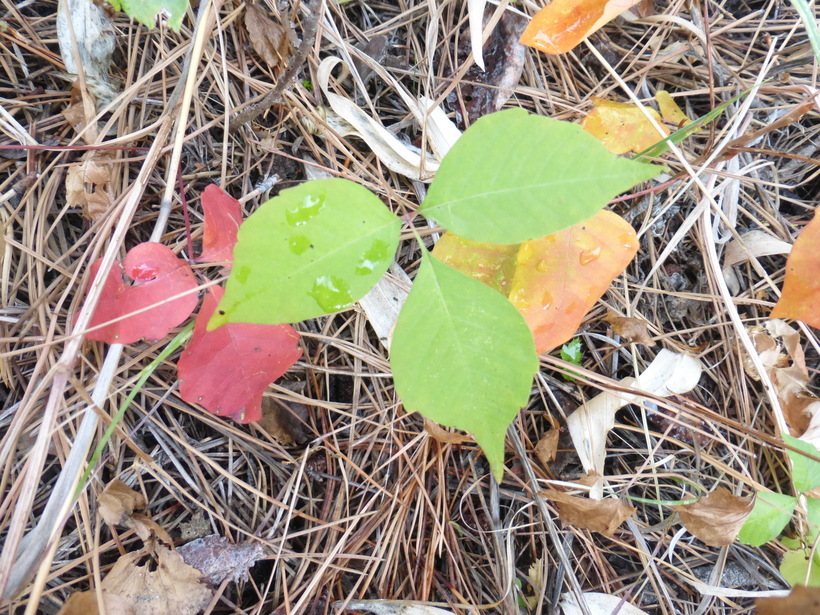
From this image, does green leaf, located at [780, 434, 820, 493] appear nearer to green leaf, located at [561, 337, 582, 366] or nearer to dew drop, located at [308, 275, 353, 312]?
green leaf, located at [561, 337, 582, 366]

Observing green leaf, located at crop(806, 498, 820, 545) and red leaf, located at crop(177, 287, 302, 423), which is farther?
green leaf, located at crop(806, 498, 820, 545)

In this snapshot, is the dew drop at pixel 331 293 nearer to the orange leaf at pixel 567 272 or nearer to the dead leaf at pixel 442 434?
the orange leaf at pixel 567 272

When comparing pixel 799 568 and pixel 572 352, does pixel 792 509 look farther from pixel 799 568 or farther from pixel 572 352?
pixel 572 352

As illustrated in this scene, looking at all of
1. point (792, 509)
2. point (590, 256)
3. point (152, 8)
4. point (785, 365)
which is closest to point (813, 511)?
point (792, 509)

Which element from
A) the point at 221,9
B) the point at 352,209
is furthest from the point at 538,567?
the point at 221,9

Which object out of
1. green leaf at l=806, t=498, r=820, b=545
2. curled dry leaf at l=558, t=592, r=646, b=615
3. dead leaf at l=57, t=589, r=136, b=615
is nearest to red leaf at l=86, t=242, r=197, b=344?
dead leaf at l=57, t=589, r=136, b=615

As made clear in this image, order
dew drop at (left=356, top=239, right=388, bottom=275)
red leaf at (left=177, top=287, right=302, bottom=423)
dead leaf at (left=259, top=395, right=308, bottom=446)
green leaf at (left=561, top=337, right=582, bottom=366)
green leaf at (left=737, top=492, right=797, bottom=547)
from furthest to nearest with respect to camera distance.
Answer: green leaf at (left=561, top=337, right=582, bottom=366)
dead leaf at (left=259, top=395, right=308, bottom=446)
green leaf at (left=737, top=492, right=797, bottom=547)
red leaf at (left=177, top=287, right=302, bottom=423)
dew drop at (left=356, top=239, right=388, bottom=275)
